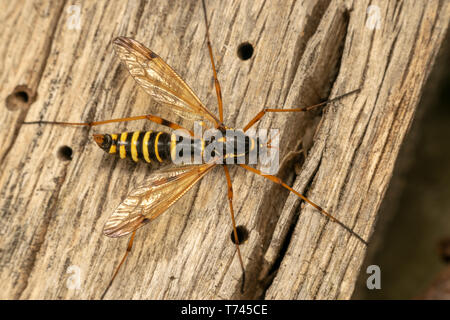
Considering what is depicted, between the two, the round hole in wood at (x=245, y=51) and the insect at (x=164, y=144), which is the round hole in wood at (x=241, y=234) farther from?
the round hole in wood at (x=245, y=51)

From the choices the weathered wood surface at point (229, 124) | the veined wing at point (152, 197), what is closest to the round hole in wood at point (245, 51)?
the weathered wood surface at point (229, 124)

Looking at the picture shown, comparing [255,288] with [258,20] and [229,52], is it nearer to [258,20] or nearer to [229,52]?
[229,52]

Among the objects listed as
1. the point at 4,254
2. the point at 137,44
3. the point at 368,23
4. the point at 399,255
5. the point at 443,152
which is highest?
the point at 368,23

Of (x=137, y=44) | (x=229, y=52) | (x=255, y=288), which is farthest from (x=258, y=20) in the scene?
(x=255, y=288)

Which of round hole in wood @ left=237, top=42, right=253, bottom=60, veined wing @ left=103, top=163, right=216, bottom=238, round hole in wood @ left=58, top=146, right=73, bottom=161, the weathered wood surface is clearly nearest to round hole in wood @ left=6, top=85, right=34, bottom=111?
the weathered wood surface

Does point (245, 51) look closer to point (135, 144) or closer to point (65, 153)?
point (135, 144)

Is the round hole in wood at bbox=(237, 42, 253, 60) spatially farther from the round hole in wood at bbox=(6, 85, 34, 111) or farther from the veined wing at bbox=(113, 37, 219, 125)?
the round hole in wood at bbox=(6, 85, 34, 111)
